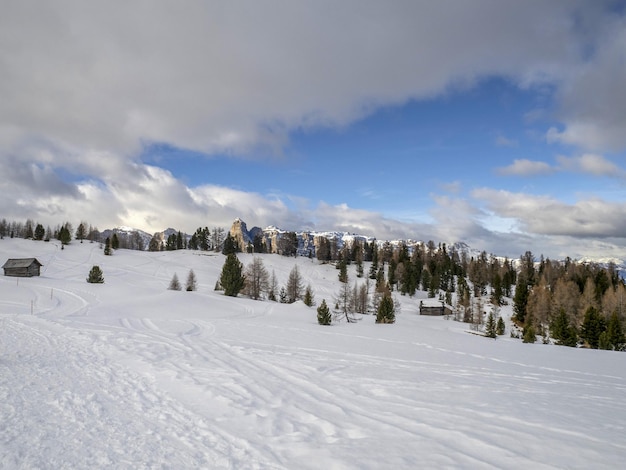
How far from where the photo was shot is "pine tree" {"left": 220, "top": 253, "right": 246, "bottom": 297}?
62.3 m

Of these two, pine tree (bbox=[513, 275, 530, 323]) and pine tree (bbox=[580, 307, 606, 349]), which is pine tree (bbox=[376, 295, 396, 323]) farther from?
pine tree (bbox=[513, 275, 530, 323])

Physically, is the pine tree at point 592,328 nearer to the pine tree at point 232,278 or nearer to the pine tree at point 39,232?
the pine tree at point 232,278

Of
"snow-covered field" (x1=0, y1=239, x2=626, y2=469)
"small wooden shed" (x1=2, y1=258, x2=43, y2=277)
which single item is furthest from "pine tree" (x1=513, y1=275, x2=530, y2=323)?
"small wooden shed" (x1=2, y1=258, x2=43, y2=277)

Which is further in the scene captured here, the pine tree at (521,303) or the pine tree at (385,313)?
the pine tree at (521,303)

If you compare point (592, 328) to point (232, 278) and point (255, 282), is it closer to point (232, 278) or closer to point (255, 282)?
point (255, 282)

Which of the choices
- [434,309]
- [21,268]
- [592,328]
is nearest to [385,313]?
[592,328]

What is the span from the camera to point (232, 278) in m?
62.6

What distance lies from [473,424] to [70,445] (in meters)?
7.76

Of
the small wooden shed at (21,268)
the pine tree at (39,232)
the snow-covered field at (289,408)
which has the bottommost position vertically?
the small wooden shed at (21,268)

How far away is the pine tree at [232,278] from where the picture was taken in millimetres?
62344

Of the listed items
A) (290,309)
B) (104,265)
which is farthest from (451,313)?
(104,265)

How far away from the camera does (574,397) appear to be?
10.0 metres

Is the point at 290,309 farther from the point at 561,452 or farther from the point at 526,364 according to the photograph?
the point at 561,452

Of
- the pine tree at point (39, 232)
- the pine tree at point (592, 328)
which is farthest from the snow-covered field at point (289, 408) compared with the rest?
the pine tree at point (39, 232)
